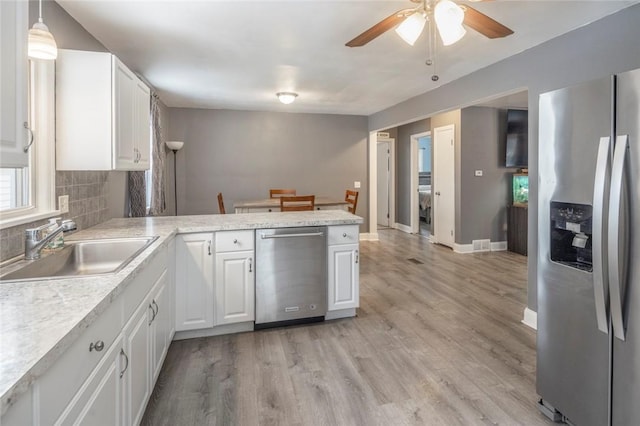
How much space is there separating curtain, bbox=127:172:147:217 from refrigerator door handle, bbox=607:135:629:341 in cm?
387

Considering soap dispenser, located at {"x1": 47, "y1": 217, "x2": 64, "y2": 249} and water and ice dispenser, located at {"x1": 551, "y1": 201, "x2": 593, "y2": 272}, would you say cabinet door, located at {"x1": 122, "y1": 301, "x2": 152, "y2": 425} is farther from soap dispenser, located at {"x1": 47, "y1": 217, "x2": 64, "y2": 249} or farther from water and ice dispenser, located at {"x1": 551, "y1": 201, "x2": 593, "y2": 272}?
water and ice dispenser, located at {"x1": 551, "y1": 201, "x2": 593, "y2": 272}

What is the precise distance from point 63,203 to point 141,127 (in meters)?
0.81

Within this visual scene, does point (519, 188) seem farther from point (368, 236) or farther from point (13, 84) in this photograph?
point (13, 84)

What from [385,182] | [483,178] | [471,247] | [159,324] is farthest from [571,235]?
[385,182]

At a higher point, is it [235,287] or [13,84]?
[13,84]

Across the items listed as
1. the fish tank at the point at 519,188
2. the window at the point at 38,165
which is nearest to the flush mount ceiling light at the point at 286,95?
the window at the point at 38,165

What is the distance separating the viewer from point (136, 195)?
3.85 metres

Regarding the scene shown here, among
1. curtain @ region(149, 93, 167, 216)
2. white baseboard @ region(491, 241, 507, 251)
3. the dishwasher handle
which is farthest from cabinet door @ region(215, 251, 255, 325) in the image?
white baseboard @ region(491, 241, 507, 251)

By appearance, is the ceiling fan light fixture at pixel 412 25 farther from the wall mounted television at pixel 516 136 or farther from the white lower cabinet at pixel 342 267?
the wall mounted television at pixel 516 136

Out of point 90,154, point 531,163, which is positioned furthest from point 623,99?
point 90,154

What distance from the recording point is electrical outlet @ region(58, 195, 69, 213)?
233cm

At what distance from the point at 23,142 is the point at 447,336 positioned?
2949 millimetres

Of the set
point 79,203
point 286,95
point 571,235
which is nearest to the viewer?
point 571,235

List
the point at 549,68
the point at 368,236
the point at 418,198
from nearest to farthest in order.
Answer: the point at 549,68, the point at 368,236, the point at 418,198
